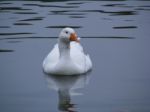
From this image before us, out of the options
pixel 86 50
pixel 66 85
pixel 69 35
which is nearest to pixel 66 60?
pixel 69 35

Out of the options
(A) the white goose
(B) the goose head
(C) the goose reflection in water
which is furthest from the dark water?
(B) the goose head

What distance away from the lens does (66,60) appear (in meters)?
14.3

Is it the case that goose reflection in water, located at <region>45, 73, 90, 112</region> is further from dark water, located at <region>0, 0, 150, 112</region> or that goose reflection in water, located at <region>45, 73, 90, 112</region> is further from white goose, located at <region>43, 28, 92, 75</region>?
Result: white goose, located at <region>43, 28, 92, 75</region>

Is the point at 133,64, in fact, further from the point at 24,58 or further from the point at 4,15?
the point at 4,15

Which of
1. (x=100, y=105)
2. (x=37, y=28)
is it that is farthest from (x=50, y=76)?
(x=37, y=28)

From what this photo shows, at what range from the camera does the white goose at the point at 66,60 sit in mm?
14102

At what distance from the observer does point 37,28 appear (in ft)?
61.2

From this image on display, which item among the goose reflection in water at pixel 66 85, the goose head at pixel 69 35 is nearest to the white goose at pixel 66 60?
the goose head at pixel 69 35

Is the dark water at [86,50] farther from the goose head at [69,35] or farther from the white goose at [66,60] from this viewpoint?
the goose head at [69,35]

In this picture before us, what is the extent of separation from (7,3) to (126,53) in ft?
29.9

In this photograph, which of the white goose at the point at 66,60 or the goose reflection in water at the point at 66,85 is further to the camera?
the white goose at the point at 66,60

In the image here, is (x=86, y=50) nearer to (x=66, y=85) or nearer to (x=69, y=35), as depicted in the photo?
(x=69, y=35)

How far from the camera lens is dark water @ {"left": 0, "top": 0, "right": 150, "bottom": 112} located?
11.6m

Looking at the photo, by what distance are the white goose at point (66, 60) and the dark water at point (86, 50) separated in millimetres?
186
